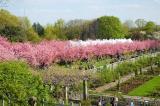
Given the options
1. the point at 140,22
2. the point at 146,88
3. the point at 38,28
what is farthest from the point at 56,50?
the point at 140,22

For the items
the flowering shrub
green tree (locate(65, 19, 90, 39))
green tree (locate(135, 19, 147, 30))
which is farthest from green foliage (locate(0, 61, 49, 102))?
green tree (locate(135, 19, 147, 30))

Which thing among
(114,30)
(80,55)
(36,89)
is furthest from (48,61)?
(114,30)

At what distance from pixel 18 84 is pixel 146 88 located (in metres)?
18.9

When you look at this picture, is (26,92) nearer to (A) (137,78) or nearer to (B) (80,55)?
(A) (137,78)

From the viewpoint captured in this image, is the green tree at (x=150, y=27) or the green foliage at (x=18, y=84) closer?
the green foliage at (x=18, y=84)

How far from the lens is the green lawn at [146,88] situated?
32.9m

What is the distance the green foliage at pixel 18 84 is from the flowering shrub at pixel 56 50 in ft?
30.5

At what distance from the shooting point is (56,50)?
49.2 meters

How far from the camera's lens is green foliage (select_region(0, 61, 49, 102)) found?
18266mm

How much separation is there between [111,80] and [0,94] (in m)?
21.0

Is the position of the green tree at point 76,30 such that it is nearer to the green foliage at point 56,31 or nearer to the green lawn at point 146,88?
the green foliage at point 56,31

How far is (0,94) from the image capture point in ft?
60.1

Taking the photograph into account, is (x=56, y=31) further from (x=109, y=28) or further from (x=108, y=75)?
(x=108, y=75)

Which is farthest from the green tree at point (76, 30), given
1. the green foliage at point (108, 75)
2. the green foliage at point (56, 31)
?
the green foliage at point (108, 75)
